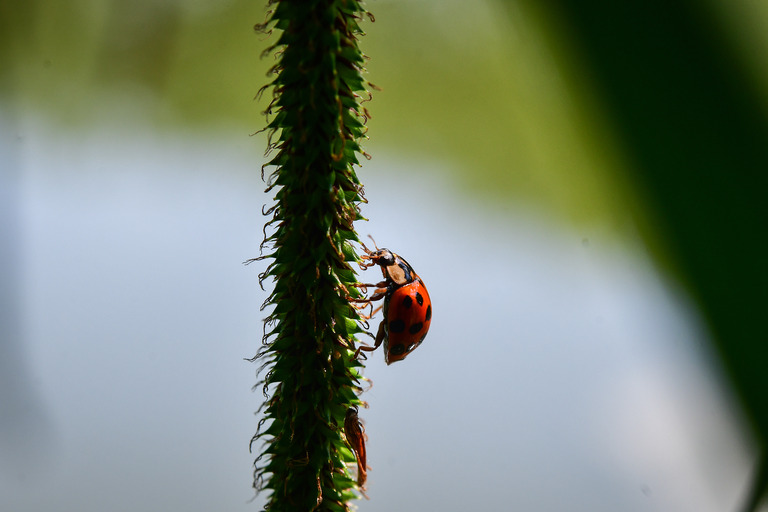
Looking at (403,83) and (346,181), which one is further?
(403,83)

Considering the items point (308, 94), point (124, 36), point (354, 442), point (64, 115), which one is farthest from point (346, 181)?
point (64, 115)

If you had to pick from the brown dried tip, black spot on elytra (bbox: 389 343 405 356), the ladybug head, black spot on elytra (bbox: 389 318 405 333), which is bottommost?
the brown dried tip

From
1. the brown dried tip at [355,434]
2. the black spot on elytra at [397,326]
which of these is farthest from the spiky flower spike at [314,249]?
the black spot on elytra at [397,326]

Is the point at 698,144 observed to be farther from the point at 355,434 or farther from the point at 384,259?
the point at 384,259

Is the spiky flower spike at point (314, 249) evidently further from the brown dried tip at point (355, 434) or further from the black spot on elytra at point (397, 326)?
the black spot on elytra at point (397, 326)

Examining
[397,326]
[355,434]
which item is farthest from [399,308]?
[355,434]

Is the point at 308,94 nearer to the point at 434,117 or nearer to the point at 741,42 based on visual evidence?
the point at 741,42

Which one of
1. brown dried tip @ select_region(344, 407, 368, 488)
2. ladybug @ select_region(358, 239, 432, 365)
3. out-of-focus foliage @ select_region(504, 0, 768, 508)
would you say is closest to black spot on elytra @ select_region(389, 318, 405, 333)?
ladybug @ select_region(358, 239, 432, 365)

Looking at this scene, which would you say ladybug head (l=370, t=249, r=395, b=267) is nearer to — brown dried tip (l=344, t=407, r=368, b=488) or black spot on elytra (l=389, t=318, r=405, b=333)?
black spot on elytra (l=389, t=318, r=405, b=333)
